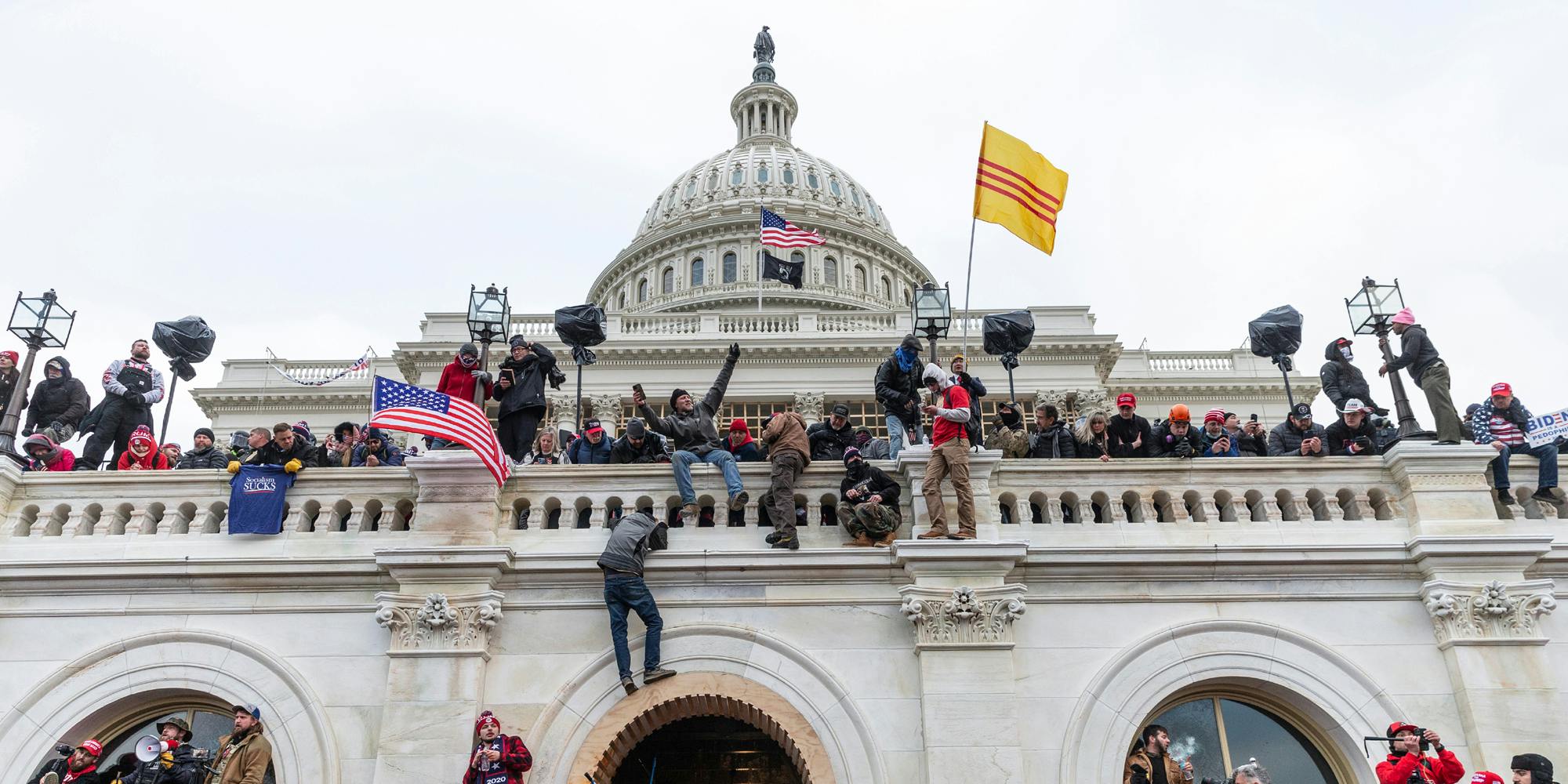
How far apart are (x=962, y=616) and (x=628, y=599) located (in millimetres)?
3257

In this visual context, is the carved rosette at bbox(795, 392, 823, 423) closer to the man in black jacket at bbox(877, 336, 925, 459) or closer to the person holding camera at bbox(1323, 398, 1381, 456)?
the man in black jacket at bbox(877, 336, 925, 459)

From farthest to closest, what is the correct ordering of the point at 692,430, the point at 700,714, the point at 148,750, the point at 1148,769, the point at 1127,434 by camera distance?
the point at 1127,434
the point at 692,430
the point at 700,714
the point at 1148,769
the point at 148,750

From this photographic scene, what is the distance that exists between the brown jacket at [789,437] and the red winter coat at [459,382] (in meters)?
3.60

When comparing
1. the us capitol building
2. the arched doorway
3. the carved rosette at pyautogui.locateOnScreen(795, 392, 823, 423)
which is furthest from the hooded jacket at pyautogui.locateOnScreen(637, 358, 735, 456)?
the carved rosette at pyautogui.locateOnScreen(795, 392, 823, 423)

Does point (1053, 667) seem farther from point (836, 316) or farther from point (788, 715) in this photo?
point (836, 316)

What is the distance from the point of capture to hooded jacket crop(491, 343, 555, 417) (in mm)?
12812

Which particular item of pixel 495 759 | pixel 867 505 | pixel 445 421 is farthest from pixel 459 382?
pixel 867 505

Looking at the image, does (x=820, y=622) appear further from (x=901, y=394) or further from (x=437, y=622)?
(x=437, y=622)

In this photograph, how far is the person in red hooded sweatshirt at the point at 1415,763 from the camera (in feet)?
29.5

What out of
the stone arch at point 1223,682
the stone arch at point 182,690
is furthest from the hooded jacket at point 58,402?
the stone arch at point 1223,682

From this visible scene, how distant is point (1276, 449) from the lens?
1307 centimetres

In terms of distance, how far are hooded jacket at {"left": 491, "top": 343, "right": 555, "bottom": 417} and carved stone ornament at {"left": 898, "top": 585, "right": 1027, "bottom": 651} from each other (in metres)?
5.07

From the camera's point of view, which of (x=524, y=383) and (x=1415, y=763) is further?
(x=524, y=383)

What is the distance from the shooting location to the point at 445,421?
452 inches
